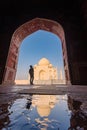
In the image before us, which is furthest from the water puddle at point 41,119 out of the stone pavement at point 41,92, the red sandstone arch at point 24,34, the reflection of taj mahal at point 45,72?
the reflection of taj mahal at point 45,72

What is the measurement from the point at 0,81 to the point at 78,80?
381 centimetres

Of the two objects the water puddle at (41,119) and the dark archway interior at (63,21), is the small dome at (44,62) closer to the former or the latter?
the dark archway interior at (63,21)

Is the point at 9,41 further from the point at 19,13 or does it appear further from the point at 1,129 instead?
the point at 1,129

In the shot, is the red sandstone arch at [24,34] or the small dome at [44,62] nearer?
the red sandstone arch at [24,34]

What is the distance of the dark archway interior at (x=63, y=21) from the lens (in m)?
6.48

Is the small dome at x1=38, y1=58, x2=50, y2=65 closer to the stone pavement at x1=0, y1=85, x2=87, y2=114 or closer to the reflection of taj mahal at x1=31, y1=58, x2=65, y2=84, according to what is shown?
the reflection of taj mahal at x1=31, y1=58, x2=65, y2=84

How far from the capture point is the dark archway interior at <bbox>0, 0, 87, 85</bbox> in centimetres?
648

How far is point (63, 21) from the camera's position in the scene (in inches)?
302

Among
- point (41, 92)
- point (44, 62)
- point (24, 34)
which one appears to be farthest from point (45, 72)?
point (41, 92)

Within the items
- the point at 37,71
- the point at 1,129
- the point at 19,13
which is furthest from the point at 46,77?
the point at 1,129

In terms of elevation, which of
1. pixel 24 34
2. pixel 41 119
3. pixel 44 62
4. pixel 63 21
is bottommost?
pixel 41 119

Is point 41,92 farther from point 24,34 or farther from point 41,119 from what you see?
point 24,34

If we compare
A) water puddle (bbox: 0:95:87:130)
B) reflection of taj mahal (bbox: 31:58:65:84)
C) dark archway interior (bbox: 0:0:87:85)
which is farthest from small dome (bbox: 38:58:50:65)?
water puddle (bbox: 0:95:87:130)

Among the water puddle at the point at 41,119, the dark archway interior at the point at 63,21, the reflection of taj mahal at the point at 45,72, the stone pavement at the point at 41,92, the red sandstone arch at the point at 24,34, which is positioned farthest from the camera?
the reflection of taj mahal at the point at 45,72
